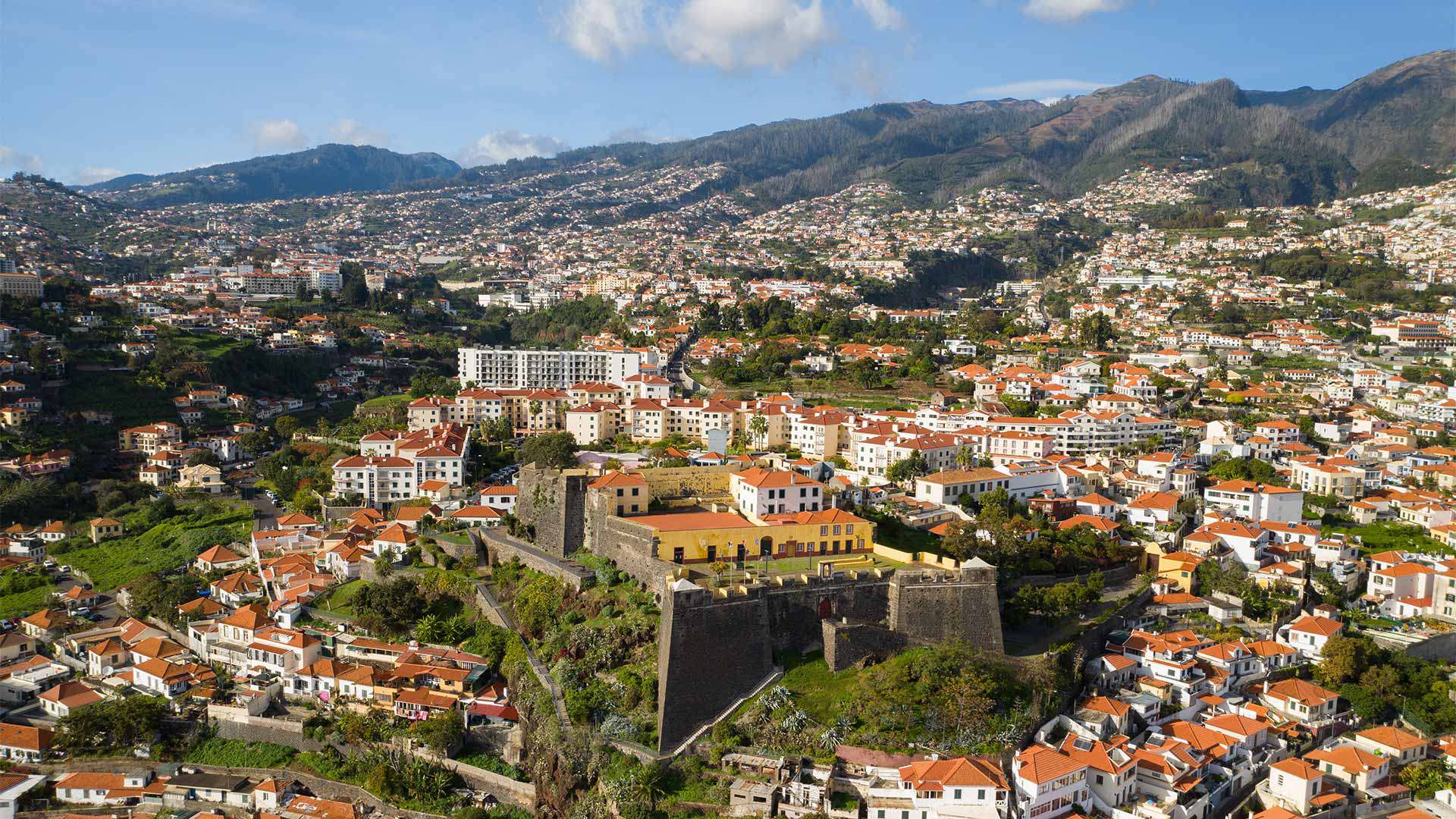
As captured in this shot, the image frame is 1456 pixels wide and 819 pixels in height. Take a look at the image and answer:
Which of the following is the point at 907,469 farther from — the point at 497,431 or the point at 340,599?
the point at 340,599

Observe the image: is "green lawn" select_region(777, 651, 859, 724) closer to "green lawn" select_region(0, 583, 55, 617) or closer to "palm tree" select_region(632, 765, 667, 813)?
"palm tree" select_region(632, 765, 667, 813)

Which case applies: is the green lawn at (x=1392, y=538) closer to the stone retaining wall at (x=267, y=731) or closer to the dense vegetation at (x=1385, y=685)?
the dense vegetation at (x=1385, y=685)

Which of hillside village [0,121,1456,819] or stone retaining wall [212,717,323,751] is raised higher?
hillside village [0,121,1456,819]

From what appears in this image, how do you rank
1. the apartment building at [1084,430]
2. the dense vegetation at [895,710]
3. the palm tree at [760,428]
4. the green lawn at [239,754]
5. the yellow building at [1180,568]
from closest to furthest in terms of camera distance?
the dense vegetation at [895,710], the green lawn at [239,754], the yellow building at [1180,568], the palm tree at [760,428], the apartment building at [1084,430]

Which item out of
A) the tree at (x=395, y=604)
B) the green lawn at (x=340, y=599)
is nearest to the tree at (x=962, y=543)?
the tree at (x=395, y=604)

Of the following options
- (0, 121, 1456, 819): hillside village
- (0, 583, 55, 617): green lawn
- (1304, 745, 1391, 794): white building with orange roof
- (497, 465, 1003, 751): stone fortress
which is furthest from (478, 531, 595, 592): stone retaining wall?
(1304, 745, 1391, 794): white building with orange roof

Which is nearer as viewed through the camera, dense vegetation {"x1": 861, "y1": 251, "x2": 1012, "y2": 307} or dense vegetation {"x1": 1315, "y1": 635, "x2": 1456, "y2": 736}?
dense vegetation {"x1": 1315, "y1": 635, "x2": 1456, "y2": 736}
